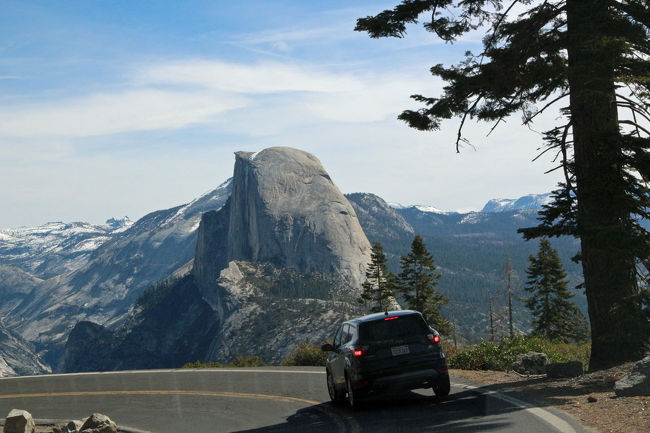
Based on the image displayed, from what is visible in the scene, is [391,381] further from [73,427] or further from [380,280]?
[380,280]

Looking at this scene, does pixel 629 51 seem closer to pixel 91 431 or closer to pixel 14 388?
pixel 91 431

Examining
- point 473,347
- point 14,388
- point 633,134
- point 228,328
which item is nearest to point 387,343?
point 633,134

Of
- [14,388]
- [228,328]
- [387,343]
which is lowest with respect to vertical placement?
[228,328]

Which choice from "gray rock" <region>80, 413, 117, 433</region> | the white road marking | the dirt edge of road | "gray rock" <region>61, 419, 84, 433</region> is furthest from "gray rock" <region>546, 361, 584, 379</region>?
"gray rock" <region>61, 419, 84, 433</region>

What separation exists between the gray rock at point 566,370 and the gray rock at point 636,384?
2.81 meters

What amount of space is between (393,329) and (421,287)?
140 feet

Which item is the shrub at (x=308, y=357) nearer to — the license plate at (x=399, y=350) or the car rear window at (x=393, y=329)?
the car rear window at (x=393, y=329)

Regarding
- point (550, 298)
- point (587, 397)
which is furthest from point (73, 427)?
point (550, 298)

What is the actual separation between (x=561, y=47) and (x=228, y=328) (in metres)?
169

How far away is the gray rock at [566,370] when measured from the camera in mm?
13484

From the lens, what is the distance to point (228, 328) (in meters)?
177

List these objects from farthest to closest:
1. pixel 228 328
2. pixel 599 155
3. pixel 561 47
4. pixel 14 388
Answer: pixel 228 328
pixel 14 388
pixel 561 47
pixel 599 155

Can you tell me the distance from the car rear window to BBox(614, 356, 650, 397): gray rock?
10.8ft

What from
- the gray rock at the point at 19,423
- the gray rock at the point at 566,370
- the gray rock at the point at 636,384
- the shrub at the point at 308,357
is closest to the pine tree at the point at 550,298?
the shrub at the point at 308,357
